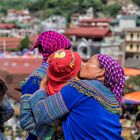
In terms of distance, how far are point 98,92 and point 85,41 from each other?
19.1 meters

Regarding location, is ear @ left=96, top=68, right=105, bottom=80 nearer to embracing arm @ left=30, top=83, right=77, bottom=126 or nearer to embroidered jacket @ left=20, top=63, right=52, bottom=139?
embracing arm @ left=30, top=83, right=77, bottom=126

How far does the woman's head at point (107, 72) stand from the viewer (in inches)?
53.6

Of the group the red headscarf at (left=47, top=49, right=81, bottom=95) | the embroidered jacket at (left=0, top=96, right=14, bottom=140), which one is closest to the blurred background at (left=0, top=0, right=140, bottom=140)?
the embroidered jacket at (left=0, top=96, right=14, bottom=140)

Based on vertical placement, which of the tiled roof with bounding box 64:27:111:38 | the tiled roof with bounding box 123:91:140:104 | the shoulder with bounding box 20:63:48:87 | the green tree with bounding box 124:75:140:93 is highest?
the shoulder with bounding box 20:63:48:87

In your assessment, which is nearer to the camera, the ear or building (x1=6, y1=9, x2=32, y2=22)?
the ear

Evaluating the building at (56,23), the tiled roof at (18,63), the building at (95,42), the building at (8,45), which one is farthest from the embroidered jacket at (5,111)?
the building at (56,23)

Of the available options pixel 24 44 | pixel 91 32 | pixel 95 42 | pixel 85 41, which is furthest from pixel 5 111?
pixel 24 44

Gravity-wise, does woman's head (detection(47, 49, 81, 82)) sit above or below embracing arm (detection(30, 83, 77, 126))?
above

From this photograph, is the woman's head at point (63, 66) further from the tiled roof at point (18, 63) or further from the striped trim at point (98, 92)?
the tiled roof at point (18, 63)

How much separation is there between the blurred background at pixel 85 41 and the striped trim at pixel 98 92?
382 centimetres

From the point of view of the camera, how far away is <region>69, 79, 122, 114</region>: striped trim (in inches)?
51.9

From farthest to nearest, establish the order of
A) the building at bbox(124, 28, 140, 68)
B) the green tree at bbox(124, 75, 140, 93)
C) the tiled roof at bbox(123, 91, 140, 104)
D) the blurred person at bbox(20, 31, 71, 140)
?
the building at bbox(124, 28, 140, 68)
the green tree at bbox(124, 75, 140, 93)
the tiled roof at bbox(123, 91, 140, 104)
the blurred person at bbox(20, 31, 71, 140)

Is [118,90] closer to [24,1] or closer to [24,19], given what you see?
[24,19]

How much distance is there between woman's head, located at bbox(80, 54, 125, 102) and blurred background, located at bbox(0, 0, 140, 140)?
3.81 meters
